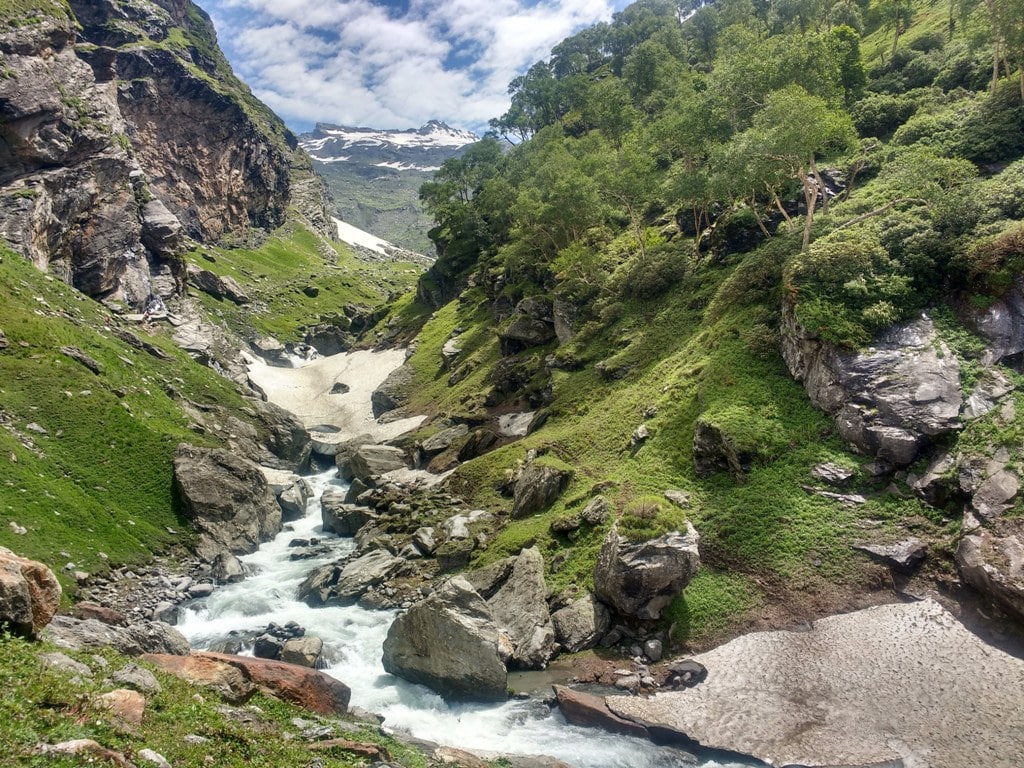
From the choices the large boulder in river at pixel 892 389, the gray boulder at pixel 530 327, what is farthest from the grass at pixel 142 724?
the gray boulder at pixel 530 327

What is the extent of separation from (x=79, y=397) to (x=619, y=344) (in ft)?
138

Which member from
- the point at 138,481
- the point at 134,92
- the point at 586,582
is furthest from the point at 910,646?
the point at 134,92

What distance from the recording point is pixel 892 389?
28984mm

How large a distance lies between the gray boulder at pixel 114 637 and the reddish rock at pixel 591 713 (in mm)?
16496

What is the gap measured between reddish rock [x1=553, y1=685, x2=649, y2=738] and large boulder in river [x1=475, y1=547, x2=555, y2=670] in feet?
9.26

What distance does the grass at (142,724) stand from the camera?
10.3 metres

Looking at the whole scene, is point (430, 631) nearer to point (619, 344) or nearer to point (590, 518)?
point (590, 518)

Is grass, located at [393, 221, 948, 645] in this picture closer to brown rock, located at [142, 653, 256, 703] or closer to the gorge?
the gorge

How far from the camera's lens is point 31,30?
2660 inches

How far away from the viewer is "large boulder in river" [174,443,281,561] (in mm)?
38594

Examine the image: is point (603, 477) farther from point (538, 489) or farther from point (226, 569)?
point (226, 569)

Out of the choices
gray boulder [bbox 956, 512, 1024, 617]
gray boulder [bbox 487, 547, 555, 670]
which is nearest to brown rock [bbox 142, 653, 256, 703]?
gray boulder [bbox 487, 547, 555, 670]

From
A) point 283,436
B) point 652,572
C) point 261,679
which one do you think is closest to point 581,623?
point 652,572

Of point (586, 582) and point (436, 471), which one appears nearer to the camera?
point (586, 582)
